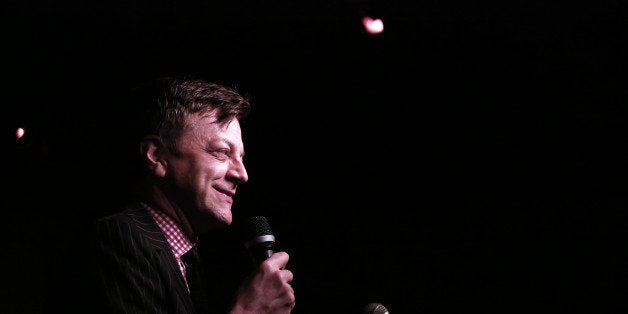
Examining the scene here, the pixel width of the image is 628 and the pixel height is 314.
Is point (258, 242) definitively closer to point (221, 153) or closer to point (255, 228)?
point (255, 228)

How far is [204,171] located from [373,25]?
1687mm

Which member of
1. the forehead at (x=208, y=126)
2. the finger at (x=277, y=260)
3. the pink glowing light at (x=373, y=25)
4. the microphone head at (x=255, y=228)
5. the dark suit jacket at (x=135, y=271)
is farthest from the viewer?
the pink glowing light at (x=373, y=25)

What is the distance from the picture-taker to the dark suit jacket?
1.32 meters

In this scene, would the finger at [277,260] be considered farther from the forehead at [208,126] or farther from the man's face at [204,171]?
the forehead at [208,126]

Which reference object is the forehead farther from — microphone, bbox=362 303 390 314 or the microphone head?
microphone, bbox=362 303 390 314

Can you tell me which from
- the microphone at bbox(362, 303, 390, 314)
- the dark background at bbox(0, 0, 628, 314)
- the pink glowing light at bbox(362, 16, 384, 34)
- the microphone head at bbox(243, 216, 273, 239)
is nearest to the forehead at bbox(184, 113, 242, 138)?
the microphone head at bbox(243, 216, 273, 239)

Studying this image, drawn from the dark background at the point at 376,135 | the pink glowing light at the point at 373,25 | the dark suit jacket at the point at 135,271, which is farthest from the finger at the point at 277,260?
the pink glowing light at the point at 373,25

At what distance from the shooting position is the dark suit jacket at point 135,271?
1324mm

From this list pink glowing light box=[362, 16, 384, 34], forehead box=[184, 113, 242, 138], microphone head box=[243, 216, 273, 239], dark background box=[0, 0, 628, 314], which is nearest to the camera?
microphone head box=[243, 216, 273, 239]

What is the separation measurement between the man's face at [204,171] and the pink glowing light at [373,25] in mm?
1542

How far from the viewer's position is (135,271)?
135cm

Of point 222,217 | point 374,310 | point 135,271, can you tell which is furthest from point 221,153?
point 374,310

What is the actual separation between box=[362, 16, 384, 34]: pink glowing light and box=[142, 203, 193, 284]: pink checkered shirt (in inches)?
70.1

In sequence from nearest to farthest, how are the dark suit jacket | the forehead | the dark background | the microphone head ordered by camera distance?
the dark suit jacket < the microphone head < the forehead < the dark background
